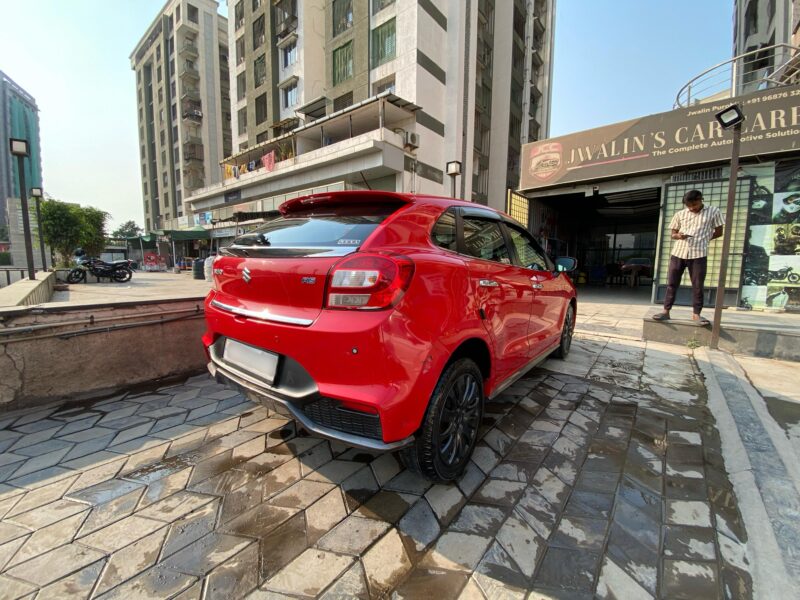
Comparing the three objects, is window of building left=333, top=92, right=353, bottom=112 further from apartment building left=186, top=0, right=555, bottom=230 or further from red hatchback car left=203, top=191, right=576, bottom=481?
red hatchback car left=203, top=191, right=576, bottom=481

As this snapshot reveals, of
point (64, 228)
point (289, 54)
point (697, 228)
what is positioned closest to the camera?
point (697, 228)

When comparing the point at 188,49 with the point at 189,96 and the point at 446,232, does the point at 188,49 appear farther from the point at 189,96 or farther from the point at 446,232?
the point at 446,232

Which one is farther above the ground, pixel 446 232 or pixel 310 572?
pixel 446 232

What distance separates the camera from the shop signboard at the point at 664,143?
22.0 feet

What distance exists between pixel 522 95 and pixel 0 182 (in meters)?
70.3

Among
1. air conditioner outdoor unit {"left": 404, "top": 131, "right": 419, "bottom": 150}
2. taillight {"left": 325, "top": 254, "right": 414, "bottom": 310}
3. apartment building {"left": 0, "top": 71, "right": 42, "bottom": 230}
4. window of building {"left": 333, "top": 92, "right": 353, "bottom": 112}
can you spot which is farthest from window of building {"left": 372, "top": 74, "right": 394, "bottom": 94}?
apartment building {"left": 0, "top": 71, "right": 42, "bottom": 230}

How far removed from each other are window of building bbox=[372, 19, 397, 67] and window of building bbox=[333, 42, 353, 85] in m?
1.92

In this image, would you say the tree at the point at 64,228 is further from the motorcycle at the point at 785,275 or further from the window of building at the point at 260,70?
the motorcycle at the point at 785,275

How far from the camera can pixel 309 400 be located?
1656mm

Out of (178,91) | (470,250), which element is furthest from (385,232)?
(178,91)

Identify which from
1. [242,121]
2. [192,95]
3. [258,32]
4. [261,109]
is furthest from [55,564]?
[192,95]

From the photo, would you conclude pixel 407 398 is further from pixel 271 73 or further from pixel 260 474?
pixel 271 73

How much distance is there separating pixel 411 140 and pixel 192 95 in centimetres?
3671

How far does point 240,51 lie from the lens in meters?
27.8
